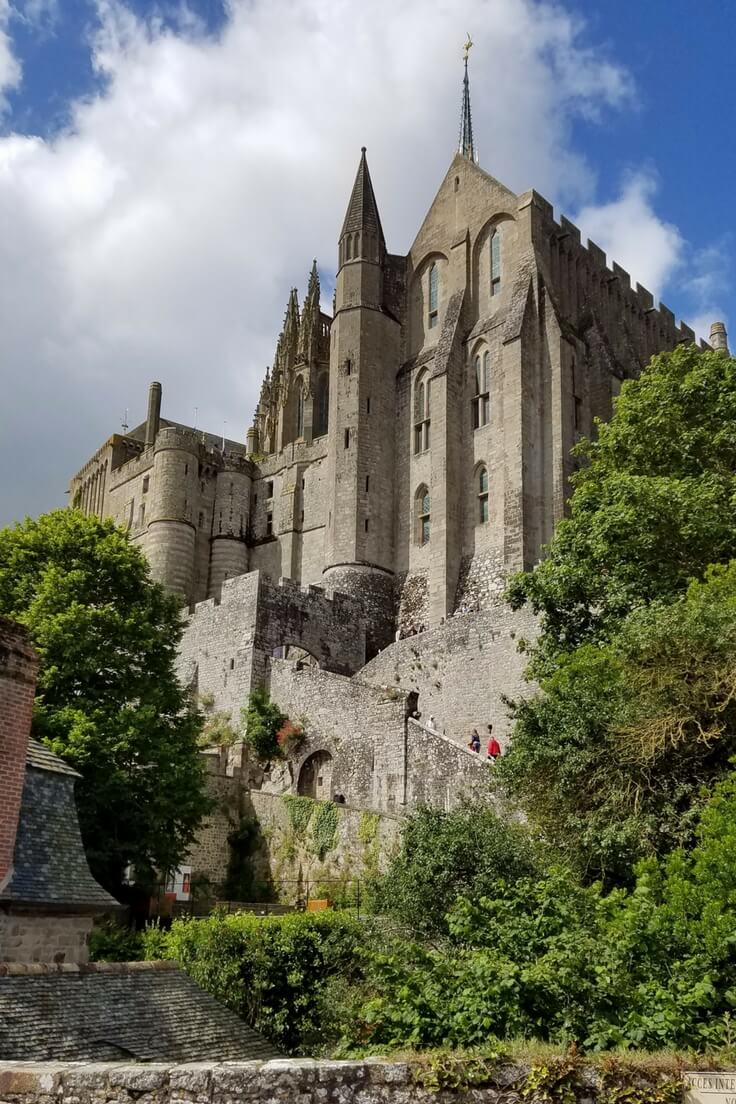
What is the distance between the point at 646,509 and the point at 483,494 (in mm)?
23913

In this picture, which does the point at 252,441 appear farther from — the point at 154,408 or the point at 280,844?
the point at 280,844

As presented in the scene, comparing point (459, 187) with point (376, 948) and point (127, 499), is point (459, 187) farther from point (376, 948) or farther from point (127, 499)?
point (376, 948)

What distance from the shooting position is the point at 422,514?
47.3 metres

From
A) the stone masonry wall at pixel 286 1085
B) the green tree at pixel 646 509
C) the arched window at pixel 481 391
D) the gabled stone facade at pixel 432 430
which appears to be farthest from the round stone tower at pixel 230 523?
the stone masonry wall at pixel 286 1085

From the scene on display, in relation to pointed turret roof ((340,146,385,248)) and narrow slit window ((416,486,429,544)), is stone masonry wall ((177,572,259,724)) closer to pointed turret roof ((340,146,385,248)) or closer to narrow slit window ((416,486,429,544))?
narrow slit window ((416,486,429,544))

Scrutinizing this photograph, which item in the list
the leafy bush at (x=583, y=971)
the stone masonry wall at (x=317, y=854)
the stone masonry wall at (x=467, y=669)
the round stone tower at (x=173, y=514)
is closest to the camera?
the leafy bush at (x=583, y=971)

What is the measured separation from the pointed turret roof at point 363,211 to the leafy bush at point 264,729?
90.0 feet

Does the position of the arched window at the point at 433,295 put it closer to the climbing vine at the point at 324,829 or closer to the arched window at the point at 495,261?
the arched window at the point at 495,261

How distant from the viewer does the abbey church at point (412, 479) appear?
35094 mm

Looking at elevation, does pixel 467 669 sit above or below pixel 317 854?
above

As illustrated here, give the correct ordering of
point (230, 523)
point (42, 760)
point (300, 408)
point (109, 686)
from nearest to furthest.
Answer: point (42, 760)
point (109, 686)
point (230, 523)
point (300, 408)

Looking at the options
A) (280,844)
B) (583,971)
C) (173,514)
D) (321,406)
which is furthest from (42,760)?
(321,406)

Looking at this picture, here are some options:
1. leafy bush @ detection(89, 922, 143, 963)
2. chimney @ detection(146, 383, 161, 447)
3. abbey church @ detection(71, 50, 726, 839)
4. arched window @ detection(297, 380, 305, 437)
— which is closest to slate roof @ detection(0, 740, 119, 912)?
leafy bush @ detection(89, 922, 143, 963)

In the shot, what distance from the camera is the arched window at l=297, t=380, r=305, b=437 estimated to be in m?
61.2
